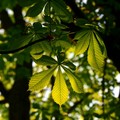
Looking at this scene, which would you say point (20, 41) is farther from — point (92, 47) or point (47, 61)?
point (92, 47)

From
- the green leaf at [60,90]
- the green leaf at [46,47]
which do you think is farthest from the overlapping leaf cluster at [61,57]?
the green leaf at [46,47]

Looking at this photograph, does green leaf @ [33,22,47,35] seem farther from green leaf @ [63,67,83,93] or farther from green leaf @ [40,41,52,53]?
green leaf @ [63,67,83,93]

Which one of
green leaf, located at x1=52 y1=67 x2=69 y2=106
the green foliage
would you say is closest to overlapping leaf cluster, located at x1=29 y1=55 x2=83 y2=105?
green leaf, located at x1=52 y1=67 x2=69 y2=106

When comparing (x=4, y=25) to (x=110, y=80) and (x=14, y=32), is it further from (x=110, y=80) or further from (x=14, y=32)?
(x=110, y=80)

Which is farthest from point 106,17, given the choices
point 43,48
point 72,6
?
point 43,48

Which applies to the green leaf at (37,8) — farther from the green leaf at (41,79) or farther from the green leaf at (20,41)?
the green leaf at (41,79)

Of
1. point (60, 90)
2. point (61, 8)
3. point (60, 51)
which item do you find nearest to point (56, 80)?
point (60, 90)
